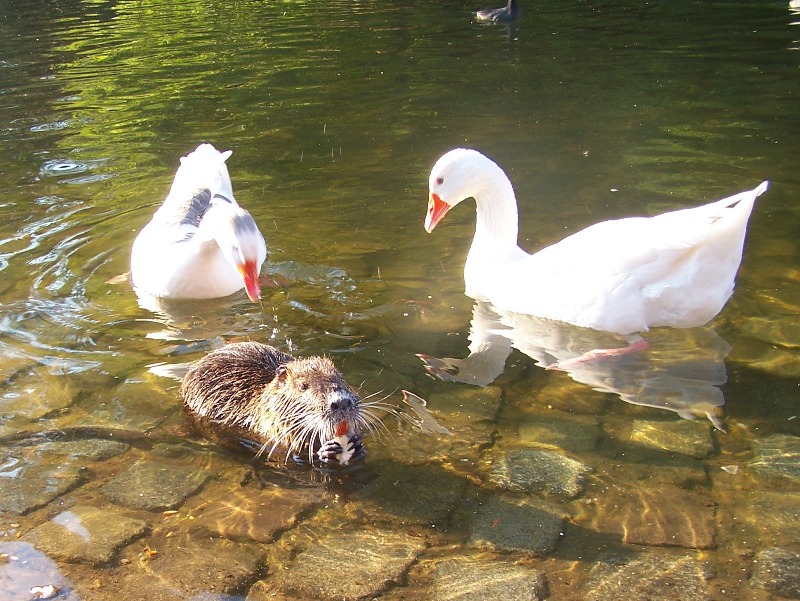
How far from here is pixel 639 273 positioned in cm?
585

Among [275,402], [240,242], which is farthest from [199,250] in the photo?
[275,402]

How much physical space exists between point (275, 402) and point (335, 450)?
423mm

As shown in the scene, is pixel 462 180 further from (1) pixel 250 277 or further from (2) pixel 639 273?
(1) pixel 250 277

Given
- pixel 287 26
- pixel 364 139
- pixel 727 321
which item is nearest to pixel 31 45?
pixel 287 26

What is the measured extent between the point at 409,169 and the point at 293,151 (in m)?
1.54

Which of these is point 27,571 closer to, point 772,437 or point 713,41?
point 772,437

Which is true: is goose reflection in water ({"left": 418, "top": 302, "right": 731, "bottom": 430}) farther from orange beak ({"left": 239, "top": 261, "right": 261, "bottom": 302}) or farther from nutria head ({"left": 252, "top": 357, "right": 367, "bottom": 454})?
orange beak ({"left": 239, "top": 261, "right": 261, "bottom": 302})

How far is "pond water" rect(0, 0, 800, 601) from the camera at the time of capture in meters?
3.89

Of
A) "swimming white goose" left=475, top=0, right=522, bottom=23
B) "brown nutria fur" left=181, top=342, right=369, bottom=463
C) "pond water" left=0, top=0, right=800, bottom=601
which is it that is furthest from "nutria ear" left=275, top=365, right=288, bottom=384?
"swimming white goose" left=475, top=0, right=522, bottom=23

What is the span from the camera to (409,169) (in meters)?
9.42

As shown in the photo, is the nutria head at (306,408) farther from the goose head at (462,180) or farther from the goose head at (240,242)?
→ the goose head at (462,180)

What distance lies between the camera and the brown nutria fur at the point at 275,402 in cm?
452

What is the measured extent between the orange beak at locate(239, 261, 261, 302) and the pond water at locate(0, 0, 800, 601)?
371 mm

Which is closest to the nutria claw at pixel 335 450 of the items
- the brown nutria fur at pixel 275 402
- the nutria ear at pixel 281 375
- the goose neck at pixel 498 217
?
the brown nutria fur at pixel 275 402
